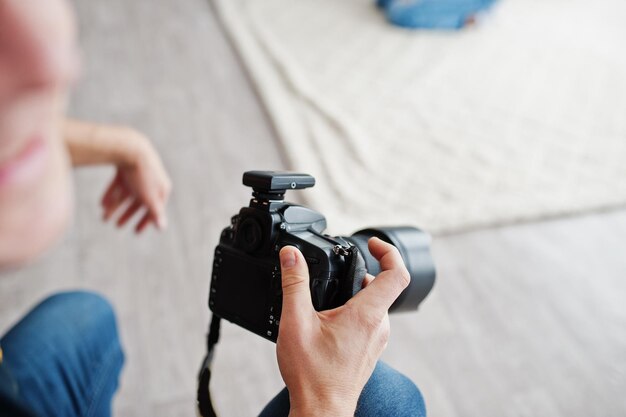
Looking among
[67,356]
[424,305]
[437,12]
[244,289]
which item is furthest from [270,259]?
[437,12]

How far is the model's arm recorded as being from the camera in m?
0.79

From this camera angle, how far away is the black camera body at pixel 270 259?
0.58 metres

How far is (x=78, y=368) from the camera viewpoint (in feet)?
2.39

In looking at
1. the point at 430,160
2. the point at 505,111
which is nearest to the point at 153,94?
the point at 430,160

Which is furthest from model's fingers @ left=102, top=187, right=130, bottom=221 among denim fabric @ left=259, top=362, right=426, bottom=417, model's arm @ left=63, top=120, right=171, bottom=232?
denim fabric @ left=259, top=362, right=426, bottom=417

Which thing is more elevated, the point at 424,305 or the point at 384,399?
the point at 384,399

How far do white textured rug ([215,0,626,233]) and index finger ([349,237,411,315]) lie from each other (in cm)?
86

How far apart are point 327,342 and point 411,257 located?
237 mm

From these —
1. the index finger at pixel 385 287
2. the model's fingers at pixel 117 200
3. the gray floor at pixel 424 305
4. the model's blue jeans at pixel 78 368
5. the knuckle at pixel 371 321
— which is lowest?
the gray floor at pixel 424 305

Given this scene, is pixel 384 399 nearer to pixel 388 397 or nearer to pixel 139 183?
pixel 388 397

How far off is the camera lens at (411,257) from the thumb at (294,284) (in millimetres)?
155

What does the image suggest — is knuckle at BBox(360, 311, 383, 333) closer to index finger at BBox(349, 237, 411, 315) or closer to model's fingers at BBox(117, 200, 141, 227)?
index finger at BBox(349, 237, 411, 315)

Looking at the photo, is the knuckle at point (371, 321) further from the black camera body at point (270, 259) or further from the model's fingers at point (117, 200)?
the model's fingers at point (117, 200)

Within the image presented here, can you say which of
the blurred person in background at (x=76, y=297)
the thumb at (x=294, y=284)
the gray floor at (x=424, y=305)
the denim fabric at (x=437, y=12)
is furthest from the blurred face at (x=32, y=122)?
the denim fabric at (x=437, y=12)
